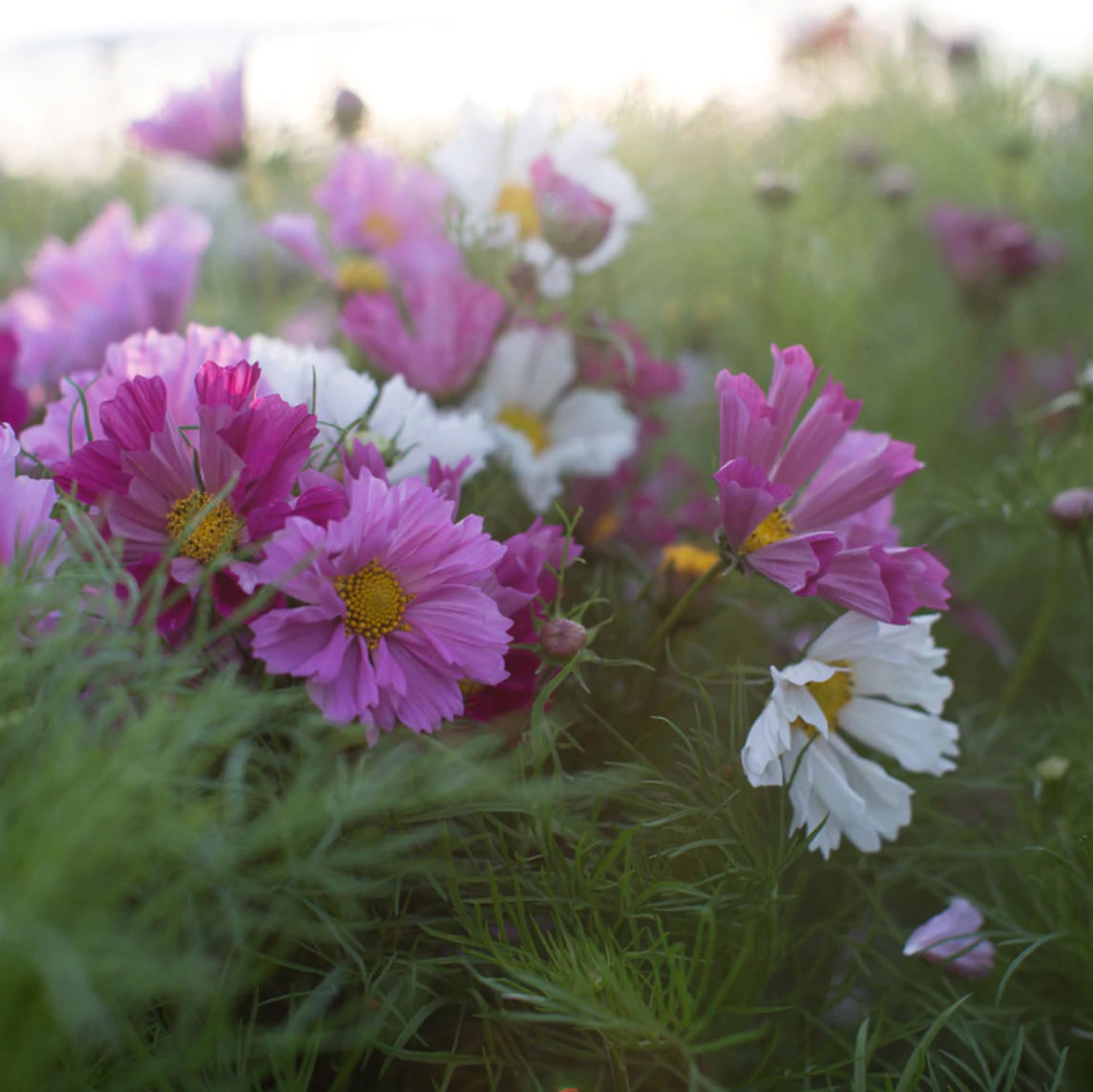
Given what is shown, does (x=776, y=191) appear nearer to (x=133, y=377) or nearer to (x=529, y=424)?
(x=529, y=424)

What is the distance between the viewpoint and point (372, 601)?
35cm

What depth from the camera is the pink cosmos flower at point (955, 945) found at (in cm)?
42

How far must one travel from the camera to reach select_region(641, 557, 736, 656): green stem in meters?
0.39

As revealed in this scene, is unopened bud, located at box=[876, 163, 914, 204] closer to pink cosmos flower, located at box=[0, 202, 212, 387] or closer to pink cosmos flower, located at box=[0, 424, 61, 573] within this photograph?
pink cosmos flower, located at box=[0, 202, 212, 387]

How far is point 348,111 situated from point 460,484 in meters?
0.35

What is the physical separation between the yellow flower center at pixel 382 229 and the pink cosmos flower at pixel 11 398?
0.25 meters

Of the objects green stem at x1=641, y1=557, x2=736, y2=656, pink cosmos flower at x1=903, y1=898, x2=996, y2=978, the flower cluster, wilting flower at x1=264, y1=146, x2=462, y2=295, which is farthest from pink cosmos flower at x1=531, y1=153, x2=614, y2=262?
pink cosmos flower at x1=903, y1=898, x2=996, y2=978

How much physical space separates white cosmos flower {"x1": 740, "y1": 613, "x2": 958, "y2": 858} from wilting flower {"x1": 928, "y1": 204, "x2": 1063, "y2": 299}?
0.51m

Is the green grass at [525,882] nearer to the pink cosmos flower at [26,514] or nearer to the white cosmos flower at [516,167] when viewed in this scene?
the pink cosmos flower at [26,514]

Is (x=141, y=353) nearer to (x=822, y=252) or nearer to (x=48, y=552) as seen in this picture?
(x=48, y=552)

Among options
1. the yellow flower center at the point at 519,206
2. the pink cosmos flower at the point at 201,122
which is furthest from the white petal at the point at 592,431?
the pink cosmos flower at the point at 201,122

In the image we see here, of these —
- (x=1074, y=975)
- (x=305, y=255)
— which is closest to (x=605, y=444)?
(x=305, y=255)

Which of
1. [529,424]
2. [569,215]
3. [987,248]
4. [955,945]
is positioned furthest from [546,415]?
[987,248]

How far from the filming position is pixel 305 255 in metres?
0.60
